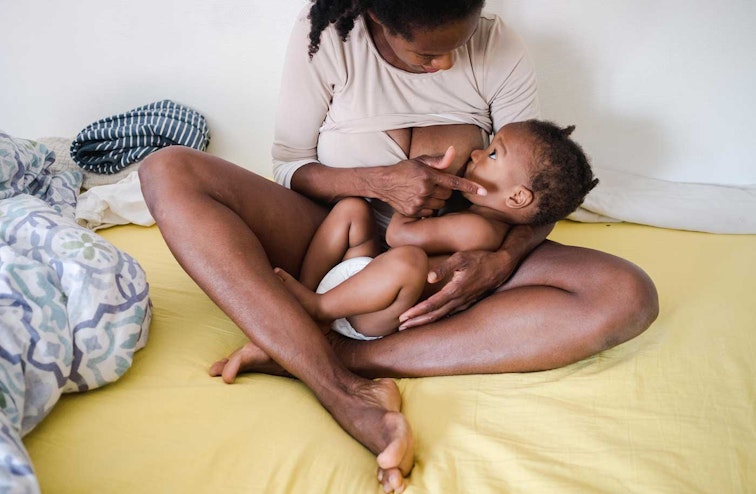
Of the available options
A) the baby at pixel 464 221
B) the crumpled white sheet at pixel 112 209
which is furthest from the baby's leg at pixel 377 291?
the crumpled white sheet at pixel 112 209

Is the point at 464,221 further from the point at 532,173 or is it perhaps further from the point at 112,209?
the point at 112,209

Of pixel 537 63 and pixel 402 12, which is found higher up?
pixel 402 12

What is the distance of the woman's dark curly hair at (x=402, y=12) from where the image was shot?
1044mm

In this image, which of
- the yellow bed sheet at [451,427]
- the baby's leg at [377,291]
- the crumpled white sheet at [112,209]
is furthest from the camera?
the crumpled white sheet at [112,209]

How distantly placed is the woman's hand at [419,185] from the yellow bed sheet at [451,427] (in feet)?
1.17

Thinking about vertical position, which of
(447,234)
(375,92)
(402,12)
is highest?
(402,12)

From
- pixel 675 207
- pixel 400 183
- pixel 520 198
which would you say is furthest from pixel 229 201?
pixel 675 207

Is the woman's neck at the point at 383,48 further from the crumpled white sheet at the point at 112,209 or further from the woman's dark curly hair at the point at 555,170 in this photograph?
the crumpled white sheet at the point at 112,209

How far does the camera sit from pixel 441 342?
1.14m

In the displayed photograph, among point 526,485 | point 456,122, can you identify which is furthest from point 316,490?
point 456,122

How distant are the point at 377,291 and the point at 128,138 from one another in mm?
1253

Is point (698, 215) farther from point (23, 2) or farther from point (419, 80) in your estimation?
point (23, 2)

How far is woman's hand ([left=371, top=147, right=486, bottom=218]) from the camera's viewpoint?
1208 mm

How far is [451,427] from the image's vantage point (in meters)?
1.00
